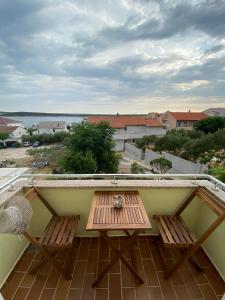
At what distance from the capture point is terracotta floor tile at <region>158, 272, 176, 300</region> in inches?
66.4

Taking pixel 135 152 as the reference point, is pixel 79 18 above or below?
above

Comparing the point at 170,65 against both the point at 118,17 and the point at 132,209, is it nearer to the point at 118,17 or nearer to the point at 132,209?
the point at 118,17

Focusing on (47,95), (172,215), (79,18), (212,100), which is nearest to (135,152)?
(212,100)

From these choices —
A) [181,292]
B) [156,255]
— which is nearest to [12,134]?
[156,255]

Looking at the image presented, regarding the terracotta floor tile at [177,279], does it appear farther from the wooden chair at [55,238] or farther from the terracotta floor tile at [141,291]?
the wooden chair at [55,238]

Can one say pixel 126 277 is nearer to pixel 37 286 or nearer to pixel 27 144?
pixel 37 286

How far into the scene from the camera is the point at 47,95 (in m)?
21.4

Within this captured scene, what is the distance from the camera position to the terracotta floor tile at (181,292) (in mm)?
1683

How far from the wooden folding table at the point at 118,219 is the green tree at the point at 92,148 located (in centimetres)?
855

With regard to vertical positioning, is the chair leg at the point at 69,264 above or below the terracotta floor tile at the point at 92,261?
above

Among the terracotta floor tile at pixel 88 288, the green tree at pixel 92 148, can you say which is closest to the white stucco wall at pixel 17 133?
the green tree at pixel 92 148

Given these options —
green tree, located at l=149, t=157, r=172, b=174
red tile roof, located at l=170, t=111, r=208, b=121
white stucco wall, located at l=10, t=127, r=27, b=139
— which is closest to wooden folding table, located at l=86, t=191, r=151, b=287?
green tree, located at l=149, t=157, r=172, b=174

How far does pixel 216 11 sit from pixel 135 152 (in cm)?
1831

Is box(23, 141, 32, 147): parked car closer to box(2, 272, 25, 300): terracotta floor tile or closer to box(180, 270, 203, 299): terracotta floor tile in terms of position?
box(2, 272, 25, 300): terracotta floor tile
